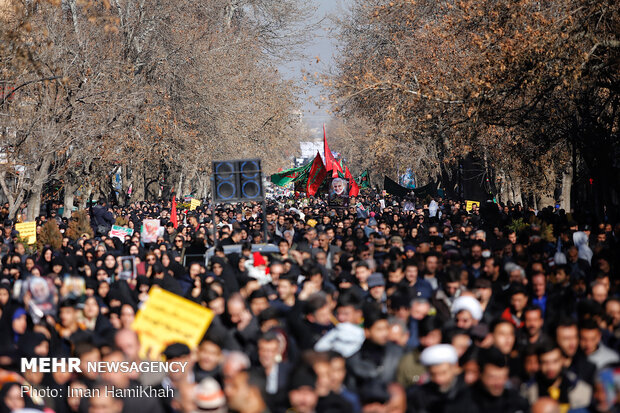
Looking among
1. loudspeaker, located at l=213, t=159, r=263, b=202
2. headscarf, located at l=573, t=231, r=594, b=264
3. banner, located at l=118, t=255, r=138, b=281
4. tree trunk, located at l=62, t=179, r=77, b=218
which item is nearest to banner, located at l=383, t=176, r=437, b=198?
tree trunk, located at l=62, t=179, r=77, b=218

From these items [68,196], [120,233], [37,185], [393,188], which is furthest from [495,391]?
[393,188]

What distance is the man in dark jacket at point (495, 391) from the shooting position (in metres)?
5.50

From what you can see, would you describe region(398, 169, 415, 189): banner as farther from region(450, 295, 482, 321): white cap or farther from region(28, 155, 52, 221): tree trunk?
region(450, 295, 482, 321): white cap

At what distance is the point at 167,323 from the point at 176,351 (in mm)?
911

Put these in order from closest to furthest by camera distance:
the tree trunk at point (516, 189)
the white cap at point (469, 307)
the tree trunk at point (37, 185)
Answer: the white cap at point (469, 307) → the tree trunk at point (37, 185) → the tree trunk at point (516, 189)

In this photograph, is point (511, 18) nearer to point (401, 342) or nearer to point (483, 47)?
point (483, 47)

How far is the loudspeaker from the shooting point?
17125mm

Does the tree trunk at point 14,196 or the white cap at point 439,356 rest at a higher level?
the tree trunk at point 14,196

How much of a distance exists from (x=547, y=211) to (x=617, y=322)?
1389 centimetres

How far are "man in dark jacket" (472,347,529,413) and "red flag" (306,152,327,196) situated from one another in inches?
936

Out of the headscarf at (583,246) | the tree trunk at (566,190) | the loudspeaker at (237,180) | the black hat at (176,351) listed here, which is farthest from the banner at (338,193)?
the black hat at (176,351)

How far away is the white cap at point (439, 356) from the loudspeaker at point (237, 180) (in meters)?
11.4

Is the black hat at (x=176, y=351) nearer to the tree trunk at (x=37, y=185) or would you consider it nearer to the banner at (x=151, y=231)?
the banner at (x=151, y=231)

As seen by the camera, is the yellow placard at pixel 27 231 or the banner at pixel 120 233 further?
the banner at pixel 120 233
